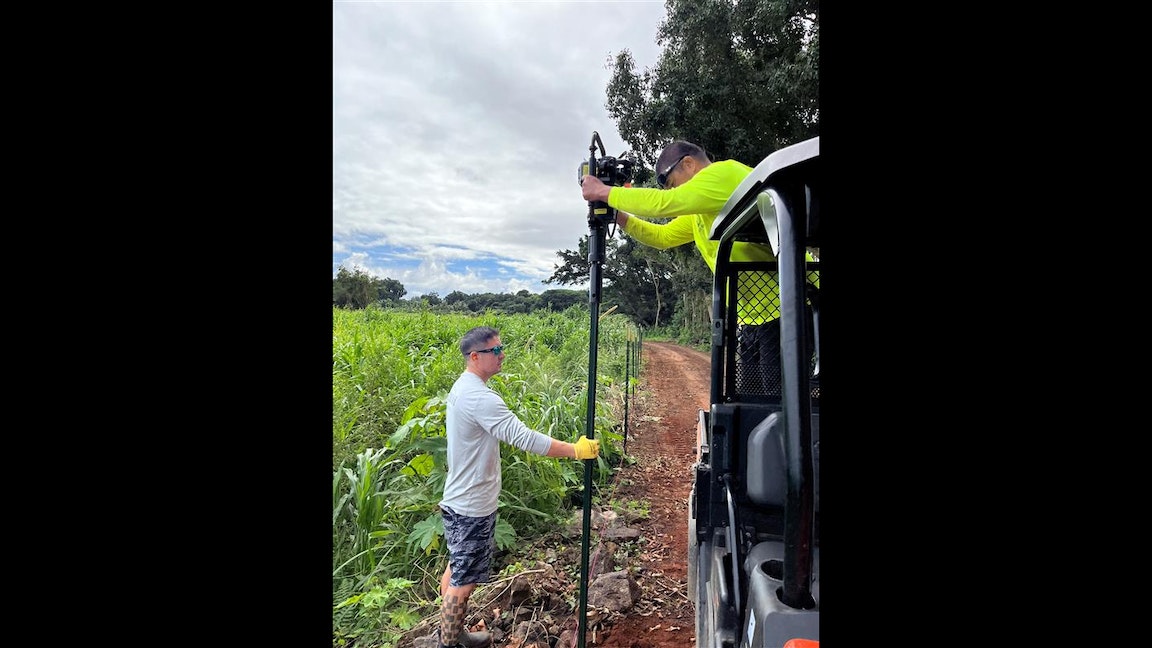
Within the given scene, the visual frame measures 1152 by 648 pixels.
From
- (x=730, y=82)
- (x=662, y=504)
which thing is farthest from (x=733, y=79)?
(x=662, y=504)

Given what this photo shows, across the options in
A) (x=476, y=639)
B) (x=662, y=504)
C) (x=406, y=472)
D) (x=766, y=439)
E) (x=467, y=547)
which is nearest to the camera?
(x=766, y=439)

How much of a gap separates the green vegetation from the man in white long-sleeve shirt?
2.02ft

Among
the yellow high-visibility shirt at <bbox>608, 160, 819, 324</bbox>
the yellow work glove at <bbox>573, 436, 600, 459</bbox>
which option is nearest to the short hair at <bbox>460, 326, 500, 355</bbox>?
the yellow work glove at <bbox>573, 436, 600, 459</bbox>

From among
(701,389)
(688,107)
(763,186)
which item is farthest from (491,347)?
(701,389)

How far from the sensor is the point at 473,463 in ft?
8.50

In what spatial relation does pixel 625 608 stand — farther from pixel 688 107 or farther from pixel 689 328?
pixel 689 328

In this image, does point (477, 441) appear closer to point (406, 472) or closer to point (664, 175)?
point (406, 472)

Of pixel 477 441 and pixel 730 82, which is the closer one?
pixel 477 441

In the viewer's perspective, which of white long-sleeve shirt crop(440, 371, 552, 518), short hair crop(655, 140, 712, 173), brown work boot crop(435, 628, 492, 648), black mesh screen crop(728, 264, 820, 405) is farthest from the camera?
brown work boot crop(435, 628, 492, 648)

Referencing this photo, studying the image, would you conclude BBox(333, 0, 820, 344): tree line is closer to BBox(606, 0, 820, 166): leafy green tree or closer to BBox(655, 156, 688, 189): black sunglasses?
BBox(606, 0, 820, 166): leafy green tree

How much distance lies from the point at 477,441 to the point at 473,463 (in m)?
0.12

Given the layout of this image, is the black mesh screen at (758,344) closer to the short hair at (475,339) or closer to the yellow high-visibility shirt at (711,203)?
the yellow high-visibility shirt at (711,203)

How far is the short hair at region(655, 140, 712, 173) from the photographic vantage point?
93.5 inches
